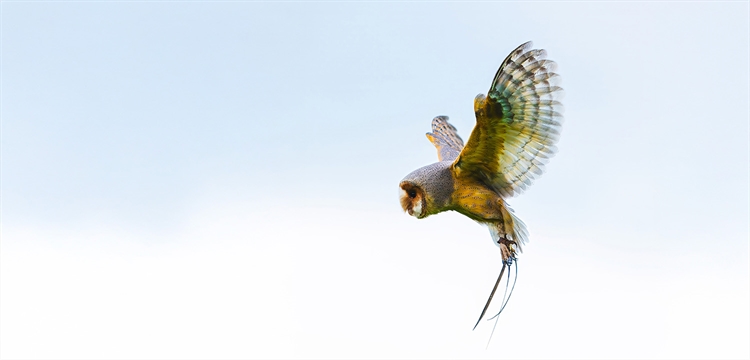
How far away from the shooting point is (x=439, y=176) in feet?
31.2

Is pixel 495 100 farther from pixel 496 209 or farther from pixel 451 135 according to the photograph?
pixel 451 135

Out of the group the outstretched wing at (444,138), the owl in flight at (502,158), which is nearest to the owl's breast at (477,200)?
the owl in flight at (502,158)

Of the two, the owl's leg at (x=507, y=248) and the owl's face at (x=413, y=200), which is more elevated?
the owl's face at (x=413, y=200)

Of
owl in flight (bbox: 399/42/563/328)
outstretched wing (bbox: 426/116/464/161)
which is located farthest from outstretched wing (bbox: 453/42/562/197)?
outstretched wing (bbox: 426/116/464/161)

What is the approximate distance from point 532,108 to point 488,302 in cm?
201

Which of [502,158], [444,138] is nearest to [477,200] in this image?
[502,158]

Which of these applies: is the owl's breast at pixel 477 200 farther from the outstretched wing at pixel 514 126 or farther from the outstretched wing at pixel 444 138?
the outstretched wing at pixel 444 138

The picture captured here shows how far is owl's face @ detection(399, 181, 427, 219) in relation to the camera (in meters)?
9.42

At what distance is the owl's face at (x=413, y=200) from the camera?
30.9 feet

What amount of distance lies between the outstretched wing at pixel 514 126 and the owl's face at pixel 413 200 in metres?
0.53

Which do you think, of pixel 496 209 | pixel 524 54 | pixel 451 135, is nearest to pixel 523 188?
pixel 496 209

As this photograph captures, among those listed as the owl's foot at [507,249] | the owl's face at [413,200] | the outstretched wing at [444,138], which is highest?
the outstretched wing at [444,138]

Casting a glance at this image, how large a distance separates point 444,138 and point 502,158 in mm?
3191

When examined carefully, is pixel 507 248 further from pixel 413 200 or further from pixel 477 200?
pixel 413 200
